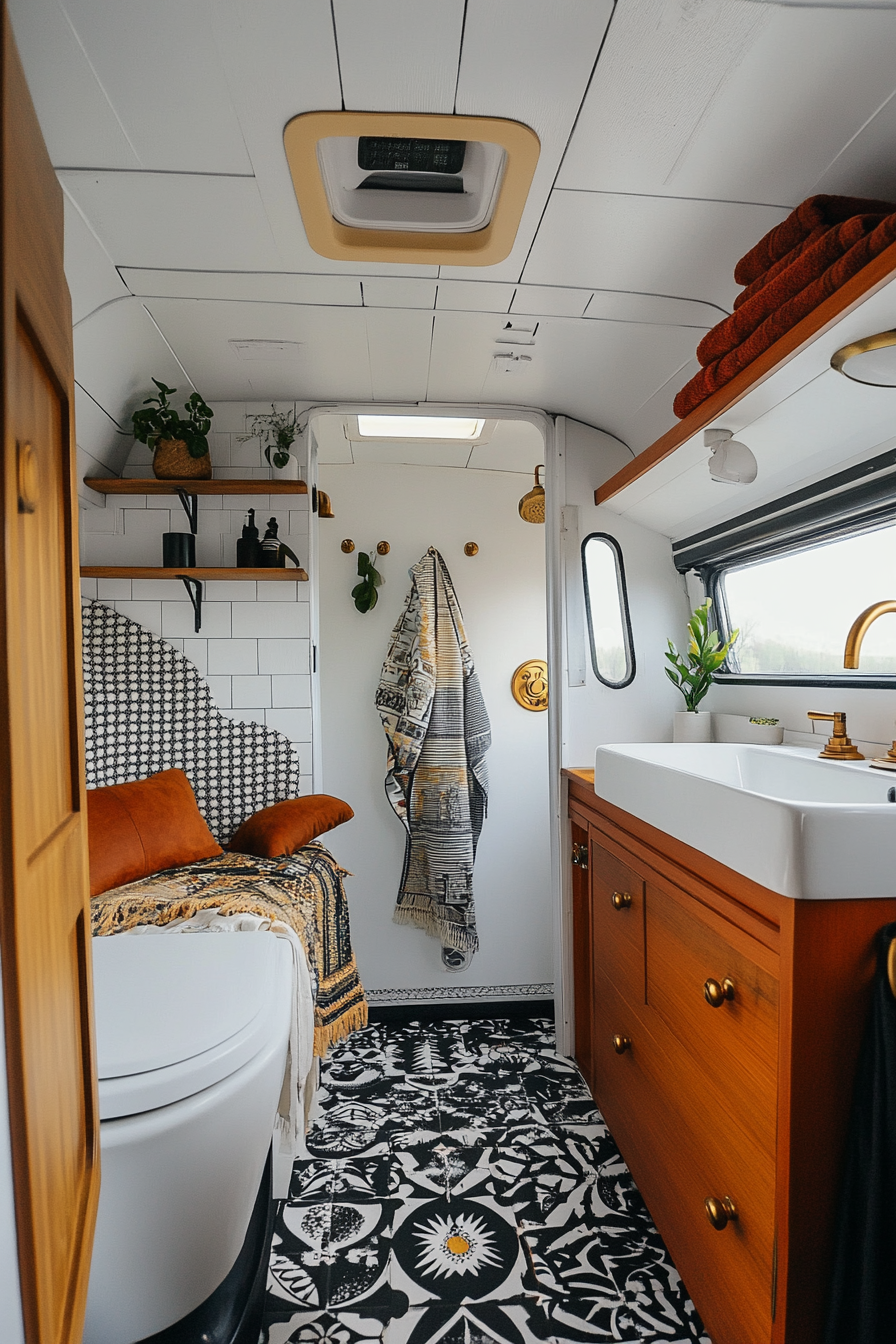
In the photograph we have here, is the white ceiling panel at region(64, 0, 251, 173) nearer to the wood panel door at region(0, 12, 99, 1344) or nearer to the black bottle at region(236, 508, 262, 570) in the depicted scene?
the wood panel door at region(0, 12, 99, 1344)

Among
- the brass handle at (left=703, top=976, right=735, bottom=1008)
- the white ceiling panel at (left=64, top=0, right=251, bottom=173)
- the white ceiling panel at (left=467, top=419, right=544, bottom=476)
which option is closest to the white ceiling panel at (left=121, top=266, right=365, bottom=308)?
the white ceiling panel at (left=64, top=0, right=251, bottom=173)

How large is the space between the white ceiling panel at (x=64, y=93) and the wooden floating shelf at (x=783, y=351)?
3.93 ft

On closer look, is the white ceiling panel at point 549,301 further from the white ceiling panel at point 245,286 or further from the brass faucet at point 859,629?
the brass faucet at point 859,629

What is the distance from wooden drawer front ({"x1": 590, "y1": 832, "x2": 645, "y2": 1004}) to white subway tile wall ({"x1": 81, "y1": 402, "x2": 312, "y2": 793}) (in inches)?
42.2

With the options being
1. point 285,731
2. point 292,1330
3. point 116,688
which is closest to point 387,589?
point 285,731

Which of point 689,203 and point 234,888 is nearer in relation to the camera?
point 689,203

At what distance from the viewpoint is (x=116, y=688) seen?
2617mm

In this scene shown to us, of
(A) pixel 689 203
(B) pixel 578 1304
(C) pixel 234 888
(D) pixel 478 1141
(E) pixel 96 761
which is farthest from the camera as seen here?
(E) pixel 96 761

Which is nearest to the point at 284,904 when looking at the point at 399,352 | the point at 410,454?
the point at 399,352

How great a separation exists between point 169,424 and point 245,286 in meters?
0.70

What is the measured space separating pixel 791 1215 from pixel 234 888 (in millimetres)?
1397

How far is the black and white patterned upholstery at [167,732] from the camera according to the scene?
8.53 feet

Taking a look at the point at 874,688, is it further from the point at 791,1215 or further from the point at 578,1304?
the point at 578,1304

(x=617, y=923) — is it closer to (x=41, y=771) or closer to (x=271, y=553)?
(x=271, y=553)
